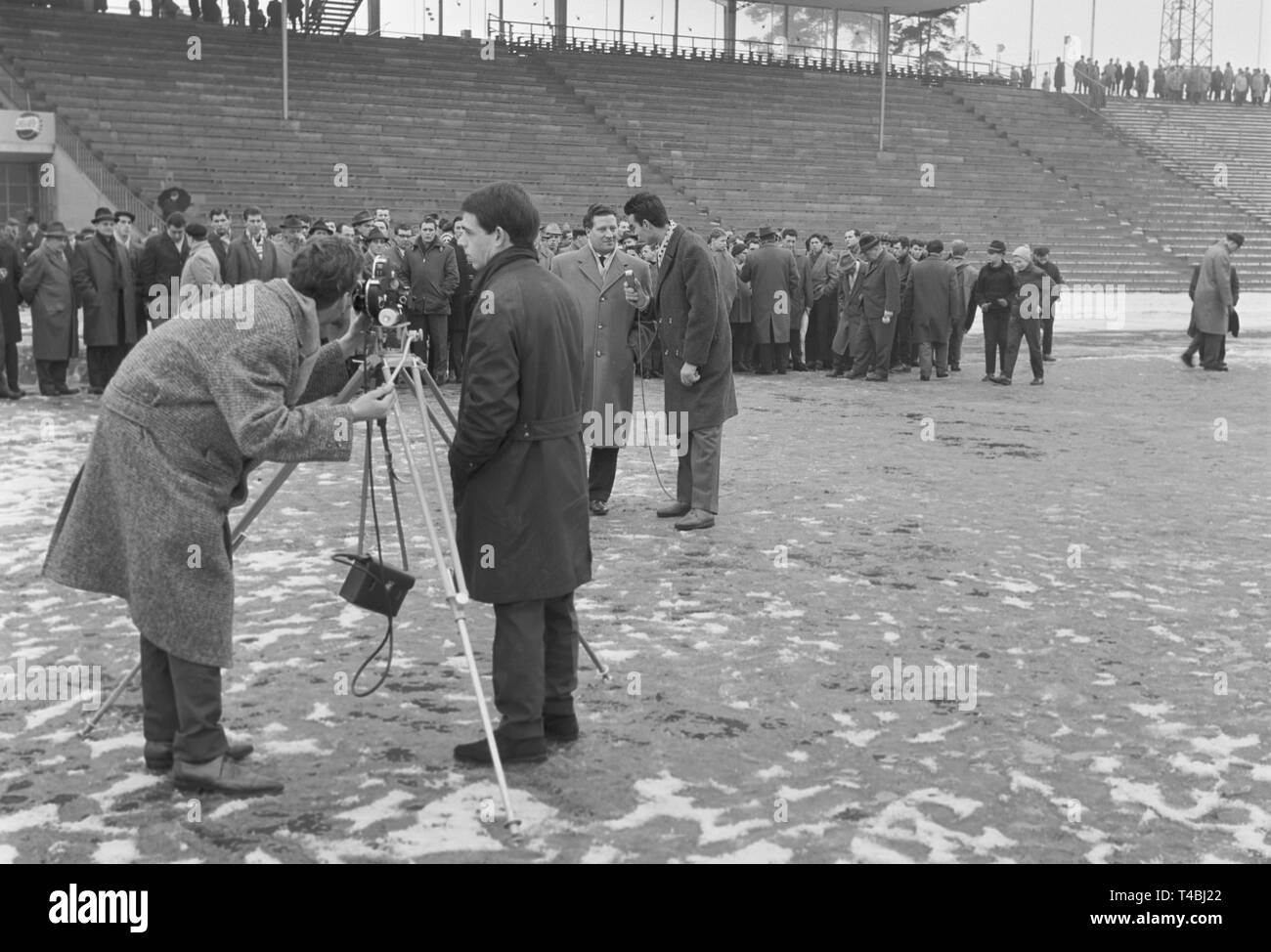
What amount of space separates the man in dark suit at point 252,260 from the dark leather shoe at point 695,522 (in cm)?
748

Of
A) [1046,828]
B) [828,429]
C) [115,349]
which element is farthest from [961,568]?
[115,349]

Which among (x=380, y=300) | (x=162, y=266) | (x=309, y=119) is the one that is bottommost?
(x=162, y=266)

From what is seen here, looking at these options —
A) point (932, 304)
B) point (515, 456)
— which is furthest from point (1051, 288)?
point (515, 456)

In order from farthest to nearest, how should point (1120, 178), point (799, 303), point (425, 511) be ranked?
point (1120, 178) < point (799, 303) < point (425, 511)

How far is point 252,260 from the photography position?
1505 centimetres

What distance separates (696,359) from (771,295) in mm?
9662

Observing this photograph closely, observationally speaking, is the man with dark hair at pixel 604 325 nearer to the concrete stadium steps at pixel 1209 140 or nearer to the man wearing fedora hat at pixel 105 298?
the man wearing fedora hat at pixel 105 298

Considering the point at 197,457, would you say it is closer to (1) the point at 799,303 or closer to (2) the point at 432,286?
(2) the point at 432,286

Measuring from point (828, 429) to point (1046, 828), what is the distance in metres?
9.06

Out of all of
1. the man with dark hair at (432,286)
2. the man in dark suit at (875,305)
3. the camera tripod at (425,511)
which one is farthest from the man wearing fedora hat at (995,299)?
the camera tripod at (425,511)

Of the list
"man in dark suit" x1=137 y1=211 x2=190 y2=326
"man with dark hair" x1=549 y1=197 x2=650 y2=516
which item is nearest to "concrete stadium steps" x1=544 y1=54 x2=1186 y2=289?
"man in dark suit" x1=137 y1=211 x2=190 y2=326

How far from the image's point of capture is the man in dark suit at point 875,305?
56.9ft

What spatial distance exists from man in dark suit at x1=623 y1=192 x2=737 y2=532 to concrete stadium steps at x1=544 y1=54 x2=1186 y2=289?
79.3ft
